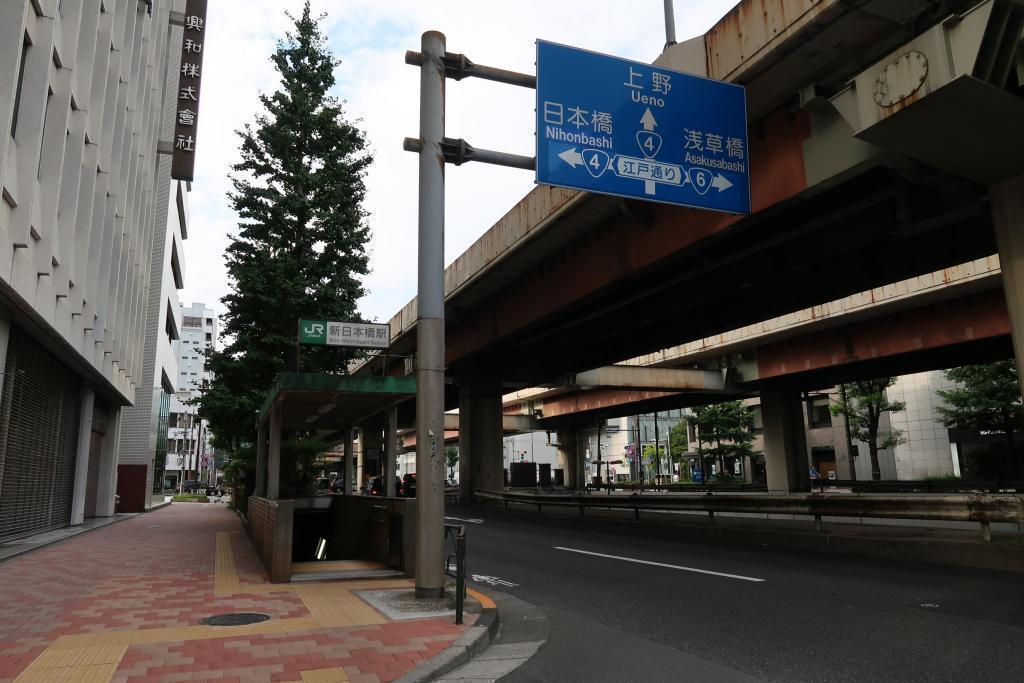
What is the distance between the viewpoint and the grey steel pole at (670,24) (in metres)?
12.0

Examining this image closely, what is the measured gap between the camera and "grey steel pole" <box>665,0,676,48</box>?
11977 millimetres

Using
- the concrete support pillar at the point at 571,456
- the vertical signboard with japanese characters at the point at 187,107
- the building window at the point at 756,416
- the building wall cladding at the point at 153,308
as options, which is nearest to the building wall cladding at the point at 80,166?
the vertical signboard with japanese characters at the point at 187,107

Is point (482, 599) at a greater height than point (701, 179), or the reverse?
point (701, 179)

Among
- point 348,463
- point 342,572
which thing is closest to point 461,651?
point 342,572

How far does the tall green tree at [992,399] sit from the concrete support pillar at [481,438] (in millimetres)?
24578

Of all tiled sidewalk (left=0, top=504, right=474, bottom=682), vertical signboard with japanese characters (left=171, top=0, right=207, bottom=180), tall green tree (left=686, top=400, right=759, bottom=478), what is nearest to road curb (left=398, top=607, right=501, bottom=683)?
tiled sidewalk (left=0, top=504, right=474, bottom=682)

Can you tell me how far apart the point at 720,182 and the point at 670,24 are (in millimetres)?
3482

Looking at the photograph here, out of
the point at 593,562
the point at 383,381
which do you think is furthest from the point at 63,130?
the point at 593,562

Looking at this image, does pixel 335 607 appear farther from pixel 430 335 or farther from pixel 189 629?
pixel 430 335

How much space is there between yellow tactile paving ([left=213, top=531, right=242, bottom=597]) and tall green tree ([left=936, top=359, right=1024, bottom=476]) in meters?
36.6

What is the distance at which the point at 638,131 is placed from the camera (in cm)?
988

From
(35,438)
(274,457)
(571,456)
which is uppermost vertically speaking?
(35,438)

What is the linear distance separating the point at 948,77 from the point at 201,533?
19532 millimetres

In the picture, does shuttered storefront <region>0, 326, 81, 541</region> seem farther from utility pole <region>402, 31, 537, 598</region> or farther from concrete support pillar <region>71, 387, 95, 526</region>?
utility pole <region>402, 31, 537, 598</region>
